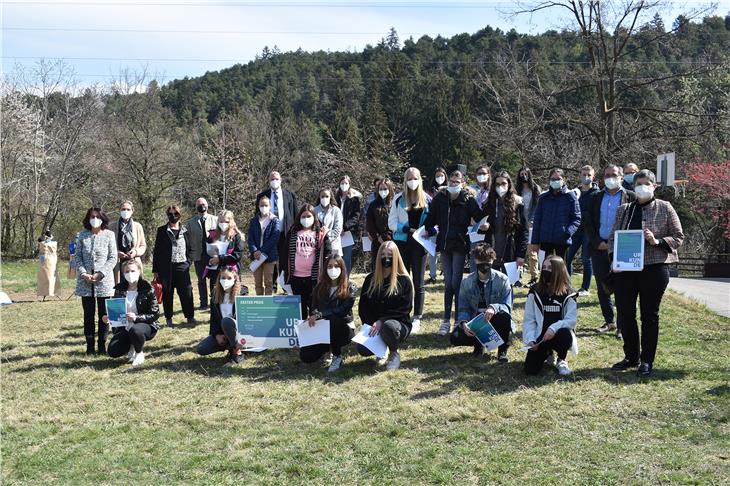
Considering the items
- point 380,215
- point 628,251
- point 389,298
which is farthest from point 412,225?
point 628,251

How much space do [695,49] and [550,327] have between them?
3117 centimetres

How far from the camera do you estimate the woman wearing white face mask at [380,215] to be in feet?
31.6

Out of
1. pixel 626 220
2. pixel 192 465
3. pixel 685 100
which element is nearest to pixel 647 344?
pixel 626 220

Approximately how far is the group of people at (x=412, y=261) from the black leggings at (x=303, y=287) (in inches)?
0.5

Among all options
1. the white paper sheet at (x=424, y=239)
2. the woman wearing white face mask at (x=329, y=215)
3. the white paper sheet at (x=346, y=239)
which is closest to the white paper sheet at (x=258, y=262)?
the woman wearing white face mask at (x=329, y=215)

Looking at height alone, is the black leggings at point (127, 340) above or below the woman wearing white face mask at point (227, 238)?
below

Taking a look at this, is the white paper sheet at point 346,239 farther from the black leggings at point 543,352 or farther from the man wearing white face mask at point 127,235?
the black leggings at point 543,352

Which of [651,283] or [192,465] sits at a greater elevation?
[651,283]

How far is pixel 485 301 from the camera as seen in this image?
7727 millimetres

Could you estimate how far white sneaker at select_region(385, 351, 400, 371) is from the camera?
758 cm

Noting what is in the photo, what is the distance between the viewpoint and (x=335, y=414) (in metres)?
6.33

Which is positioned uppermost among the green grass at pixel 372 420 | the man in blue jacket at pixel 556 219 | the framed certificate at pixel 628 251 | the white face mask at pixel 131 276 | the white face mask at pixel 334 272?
the man in blue jacket at pixel 556 219

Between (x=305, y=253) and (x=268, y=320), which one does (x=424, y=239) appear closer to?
(x=305, y=253)

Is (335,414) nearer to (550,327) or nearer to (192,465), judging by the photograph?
(192,465)
